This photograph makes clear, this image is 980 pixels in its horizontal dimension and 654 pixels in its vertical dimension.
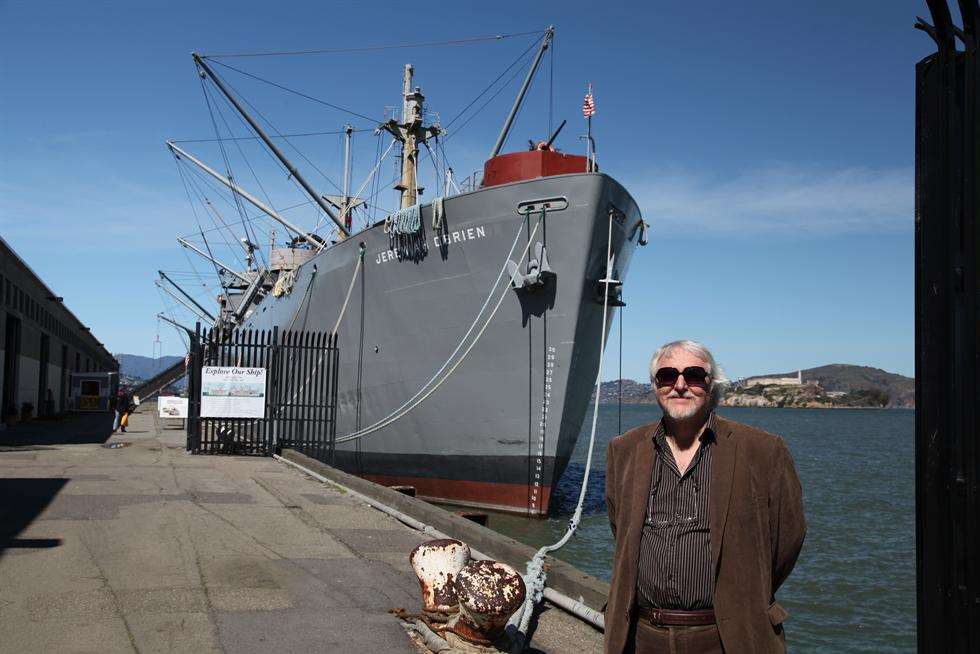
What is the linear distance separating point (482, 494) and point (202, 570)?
394 inches

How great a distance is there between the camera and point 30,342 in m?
32.0

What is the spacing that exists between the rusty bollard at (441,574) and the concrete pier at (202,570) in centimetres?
30

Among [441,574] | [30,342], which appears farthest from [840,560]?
[30,342]

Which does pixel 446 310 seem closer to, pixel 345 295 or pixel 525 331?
pixel 525 331

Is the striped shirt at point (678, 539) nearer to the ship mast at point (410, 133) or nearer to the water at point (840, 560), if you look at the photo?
the water at point (840, 560)

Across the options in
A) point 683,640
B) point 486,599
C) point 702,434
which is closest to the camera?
point 683,640

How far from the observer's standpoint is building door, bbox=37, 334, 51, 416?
3519cm

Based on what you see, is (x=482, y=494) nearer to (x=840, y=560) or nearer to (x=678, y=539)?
(x=840, y=560)

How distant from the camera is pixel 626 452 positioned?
3379 millimetres

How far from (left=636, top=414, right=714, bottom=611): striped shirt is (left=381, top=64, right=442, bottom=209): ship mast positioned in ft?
70.4

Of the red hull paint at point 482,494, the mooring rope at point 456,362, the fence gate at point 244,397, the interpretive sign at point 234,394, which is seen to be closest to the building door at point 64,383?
the fence gate at point 244,397

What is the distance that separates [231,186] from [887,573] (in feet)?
72.6

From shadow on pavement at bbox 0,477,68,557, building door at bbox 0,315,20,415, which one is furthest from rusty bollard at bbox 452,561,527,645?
building door at bbox 0,315,20,415

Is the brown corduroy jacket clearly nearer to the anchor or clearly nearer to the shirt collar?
the shirt collar
